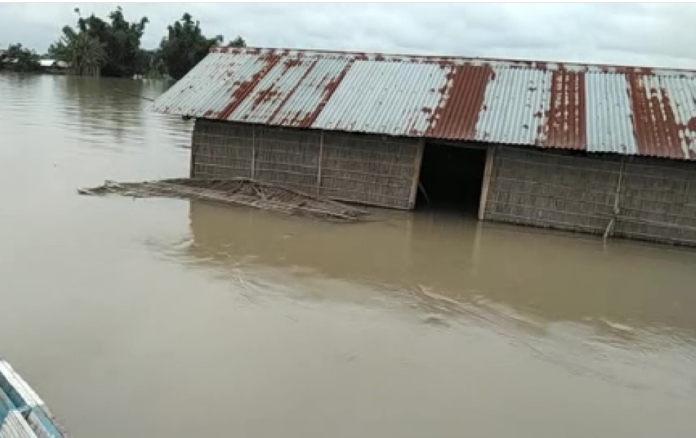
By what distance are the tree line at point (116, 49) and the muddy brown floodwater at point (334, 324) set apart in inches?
1790

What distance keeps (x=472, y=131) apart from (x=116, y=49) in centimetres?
5242

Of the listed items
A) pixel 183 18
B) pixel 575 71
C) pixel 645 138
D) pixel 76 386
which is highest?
pixel 183 18

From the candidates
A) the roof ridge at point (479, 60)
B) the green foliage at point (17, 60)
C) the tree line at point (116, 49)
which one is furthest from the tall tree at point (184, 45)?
the roof ridge at point (479, 60)

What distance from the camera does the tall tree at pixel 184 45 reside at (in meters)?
53.4

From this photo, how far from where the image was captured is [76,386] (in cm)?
493

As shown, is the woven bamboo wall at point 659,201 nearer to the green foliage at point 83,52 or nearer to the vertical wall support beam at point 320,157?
the vertical wall support beam at point 320,157

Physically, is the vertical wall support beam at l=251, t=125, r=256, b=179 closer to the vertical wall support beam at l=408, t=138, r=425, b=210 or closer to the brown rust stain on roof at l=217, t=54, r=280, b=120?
the brown rust stain on roof at l=217, t=54, r=280, b=120

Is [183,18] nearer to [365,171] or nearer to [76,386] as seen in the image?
[365,171]

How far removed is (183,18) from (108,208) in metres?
48.2

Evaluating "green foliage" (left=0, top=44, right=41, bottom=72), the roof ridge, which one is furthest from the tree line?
the roof ridge

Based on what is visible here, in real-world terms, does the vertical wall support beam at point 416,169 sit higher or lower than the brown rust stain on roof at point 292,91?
lower

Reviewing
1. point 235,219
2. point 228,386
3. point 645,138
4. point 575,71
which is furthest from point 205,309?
point 575,71

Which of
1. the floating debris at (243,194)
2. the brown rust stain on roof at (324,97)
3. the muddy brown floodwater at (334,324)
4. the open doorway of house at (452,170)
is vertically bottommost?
Result: the muddy brown floodwater at (334,324)

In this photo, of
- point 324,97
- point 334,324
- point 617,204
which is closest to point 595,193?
point 617,204
